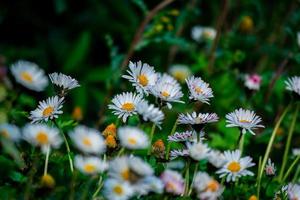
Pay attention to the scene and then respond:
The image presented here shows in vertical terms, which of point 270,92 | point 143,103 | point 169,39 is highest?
point 169,39

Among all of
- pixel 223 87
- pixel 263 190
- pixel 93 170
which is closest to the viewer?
pixel 93 170

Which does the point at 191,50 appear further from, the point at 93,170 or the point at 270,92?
the point at 93,170

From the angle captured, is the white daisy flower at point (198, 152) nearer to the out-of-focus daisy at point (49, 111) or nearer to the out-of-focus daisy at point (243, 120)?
the out-of-focus daisy at point (243, 120)

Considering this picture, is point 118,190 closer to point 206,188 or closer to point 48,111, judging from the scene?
point 206,188

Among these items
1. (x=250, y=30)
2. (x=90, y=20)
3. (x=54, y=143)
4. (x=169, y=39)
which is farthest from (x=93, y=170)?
(x=90, y=20)

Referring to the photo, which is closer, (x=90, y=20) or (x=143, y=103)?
(x=143, y=103)

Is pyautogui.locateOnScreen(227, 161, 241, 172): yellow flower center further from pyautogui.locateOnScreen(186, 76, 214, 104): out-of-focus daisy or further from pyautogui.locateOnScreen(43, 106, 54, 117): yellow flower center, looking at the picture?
pyautogui.locateOnScreen(43, 106, 54, 117): yellow flower center
